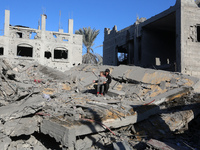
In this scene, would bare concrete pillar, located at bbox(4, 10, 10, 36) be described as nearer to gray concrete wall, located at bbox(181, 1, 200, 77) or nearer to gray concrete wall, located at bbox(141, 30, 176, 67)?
gray concrete wall, located at bbox(141, 30, 176, 67)

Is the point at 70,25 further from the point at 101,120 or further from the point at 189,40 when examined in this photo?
the point at 101,120

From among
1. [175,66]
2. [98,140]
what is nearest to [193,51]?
[175,66]

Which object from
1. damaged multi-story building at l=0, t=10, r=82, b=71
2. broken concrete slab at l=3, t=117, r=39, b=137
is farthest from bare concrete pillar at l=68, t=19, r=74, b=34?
broken concrete slab at l=3, t=117, r=39, b=137

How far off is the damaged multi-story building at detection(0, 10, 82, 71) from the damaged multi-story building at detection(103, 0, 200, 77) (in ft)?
17.4

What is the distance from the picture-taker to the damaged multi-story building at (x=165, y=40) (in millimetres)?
14375

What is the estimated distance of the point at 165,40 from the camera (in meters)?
20.4

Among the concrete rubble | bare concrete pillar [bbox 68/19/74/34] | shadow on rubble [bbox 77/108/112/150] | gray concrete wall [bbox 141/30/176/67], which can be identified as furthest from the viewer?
bare concrete pillar [bbox 68/19/74/34]

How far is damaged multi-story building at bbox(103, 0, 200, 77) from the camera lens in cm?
1438

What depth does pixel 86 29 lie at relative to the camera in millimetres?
31500

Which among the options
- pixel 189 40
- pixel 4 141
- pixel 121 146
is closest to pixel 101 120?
pixel 121 146

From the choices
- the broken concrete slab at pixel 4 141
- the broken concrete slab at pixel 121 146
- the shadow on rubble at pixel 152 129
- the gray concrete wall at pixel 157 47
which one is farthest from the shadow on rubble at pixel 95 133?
the gray concrete wall at pixel 157 47

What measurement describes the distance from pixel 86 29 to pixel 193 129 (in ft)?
89.9

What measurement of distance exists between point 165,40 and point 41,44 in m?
14.5

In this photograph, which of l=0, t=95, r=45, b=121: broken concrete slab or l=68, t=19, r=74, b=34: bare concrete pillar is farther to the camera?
l=68, t=19, r=74, b=34: bare concrete pillar
